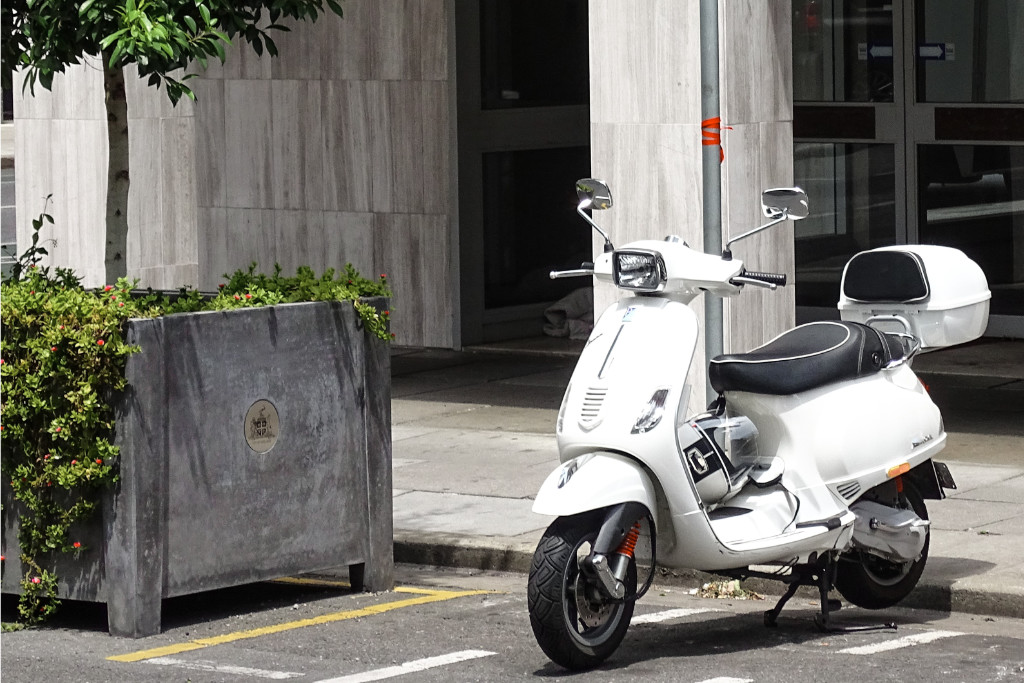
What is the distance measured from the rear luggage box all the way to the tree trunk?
3252 millimetres

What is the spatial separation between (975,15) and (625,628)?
947cm

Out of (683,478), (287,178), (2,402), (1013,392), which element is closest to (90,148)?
(287,178)

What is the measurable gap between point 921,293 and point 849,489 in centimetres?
80

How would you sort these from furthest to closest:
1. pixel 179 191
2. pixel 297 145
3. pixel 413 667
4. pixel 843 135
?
pixel 179 191 < pixel 297 145 < pixel 843 135 < pixel 413 667

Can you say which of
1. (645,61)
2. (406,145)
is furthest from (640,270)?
(406,145)

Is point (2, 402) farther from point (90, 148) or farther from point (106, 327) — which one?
point (90, 148)

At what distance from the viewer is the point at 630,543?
643 cm

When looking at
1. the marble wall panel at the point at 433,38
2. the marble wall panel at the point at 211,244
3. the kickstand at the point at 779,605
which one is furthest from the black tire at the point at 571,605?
the marble wall panel at the point at 211,244

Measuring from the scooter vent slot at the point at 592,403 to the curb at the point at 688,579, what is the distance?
63.6 inches

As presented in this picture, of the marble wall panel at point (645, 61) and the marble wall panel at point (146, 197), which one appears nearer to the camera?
the marble wall panel at point (645, 61)

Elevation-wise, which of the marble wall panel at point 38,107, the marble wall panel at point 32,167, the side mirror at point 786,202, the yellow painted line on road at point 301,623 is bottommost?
the yellow painted line on road at point 301,623

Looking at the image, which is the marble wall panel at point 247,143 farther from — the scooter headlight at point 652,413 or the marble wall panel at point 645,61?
the scooter headlight at point 652,413

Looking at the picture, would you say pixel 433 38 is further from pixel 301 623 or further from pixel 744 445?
pixel 744 445

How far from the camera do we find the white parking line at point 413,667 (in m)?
6.41
